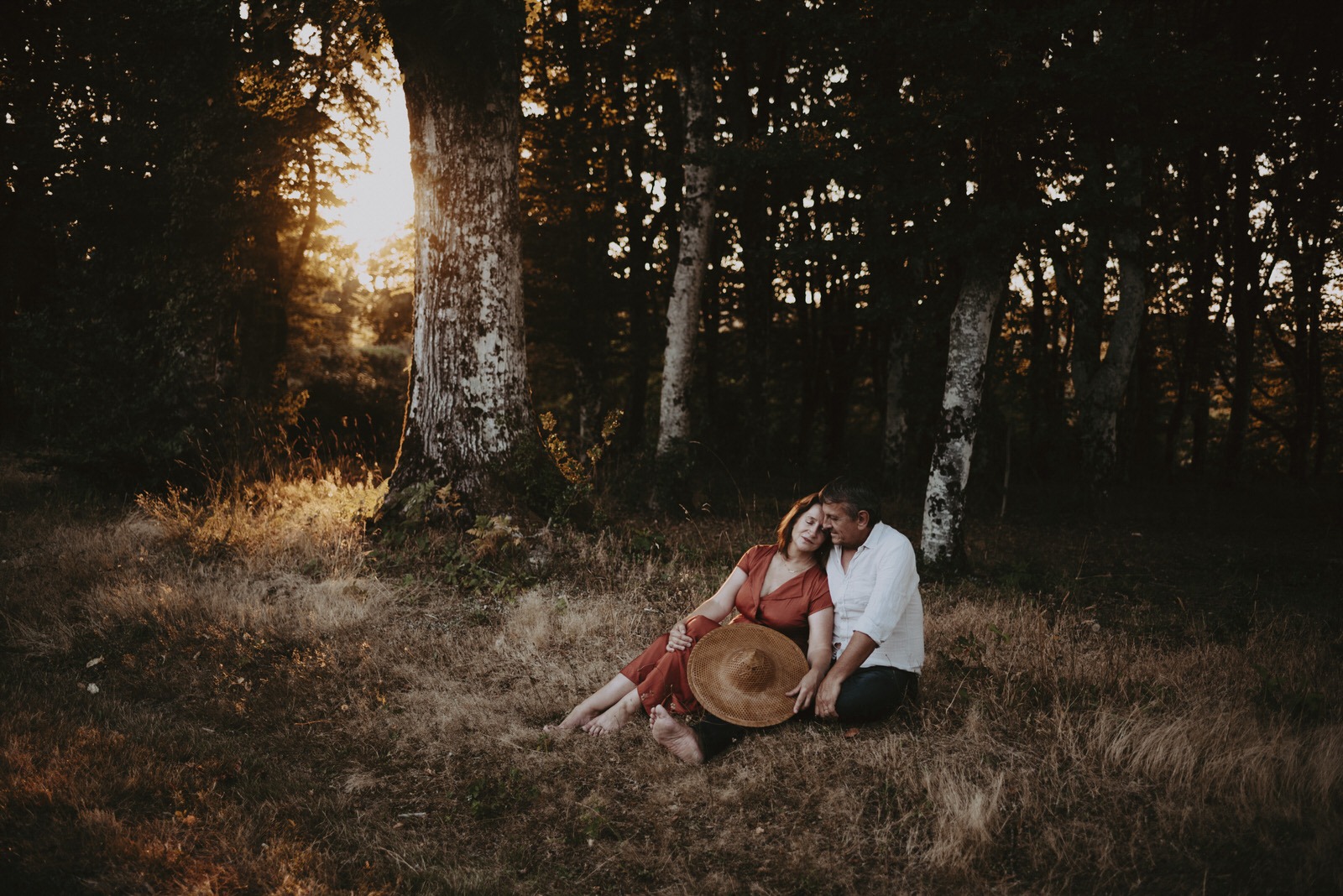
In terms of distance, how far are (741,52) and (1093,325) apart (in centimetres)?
817

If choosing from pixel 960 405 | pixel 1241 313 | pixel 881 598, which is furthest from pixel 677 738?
pixel 1241 313

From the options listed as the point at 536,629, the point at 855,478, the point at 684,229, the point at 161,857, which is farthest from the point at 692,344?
the point at 161,857

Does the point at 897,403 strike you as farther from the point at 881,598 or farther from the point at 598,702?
the point at 598,702

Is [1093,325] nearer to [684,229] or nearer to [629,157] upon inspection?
[684,229]

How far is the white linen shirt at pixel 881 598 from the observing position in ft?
14.1

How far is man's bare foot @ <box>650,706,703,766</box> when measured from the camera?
4.30m

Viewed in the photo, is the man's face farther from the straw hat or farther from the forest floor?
the forest floor

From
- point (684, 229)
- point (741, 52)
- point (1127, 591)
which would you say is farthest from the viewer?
point (741, 52)

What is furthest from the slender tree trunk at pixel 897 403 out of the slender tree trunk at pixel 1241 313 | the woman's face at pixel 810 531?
the woman's face at pixel 810 531

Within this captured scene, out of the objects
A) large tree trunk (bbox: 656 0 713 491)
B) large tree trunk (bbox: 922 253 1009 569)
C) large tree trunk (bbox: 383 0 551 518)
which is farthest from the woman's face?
large tree trunk (bbox: 656 0 713 491)

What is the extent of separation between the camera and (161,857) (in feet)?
10.9

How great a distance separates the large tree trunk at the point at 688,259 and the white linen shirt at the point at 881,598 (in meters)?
6.40

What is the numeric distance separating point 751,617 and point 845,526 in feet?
2.85

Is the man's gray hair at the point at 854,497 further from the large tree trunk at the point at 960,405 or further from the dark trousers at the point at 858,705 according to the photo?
the large tree trunk at the point at 960,405
